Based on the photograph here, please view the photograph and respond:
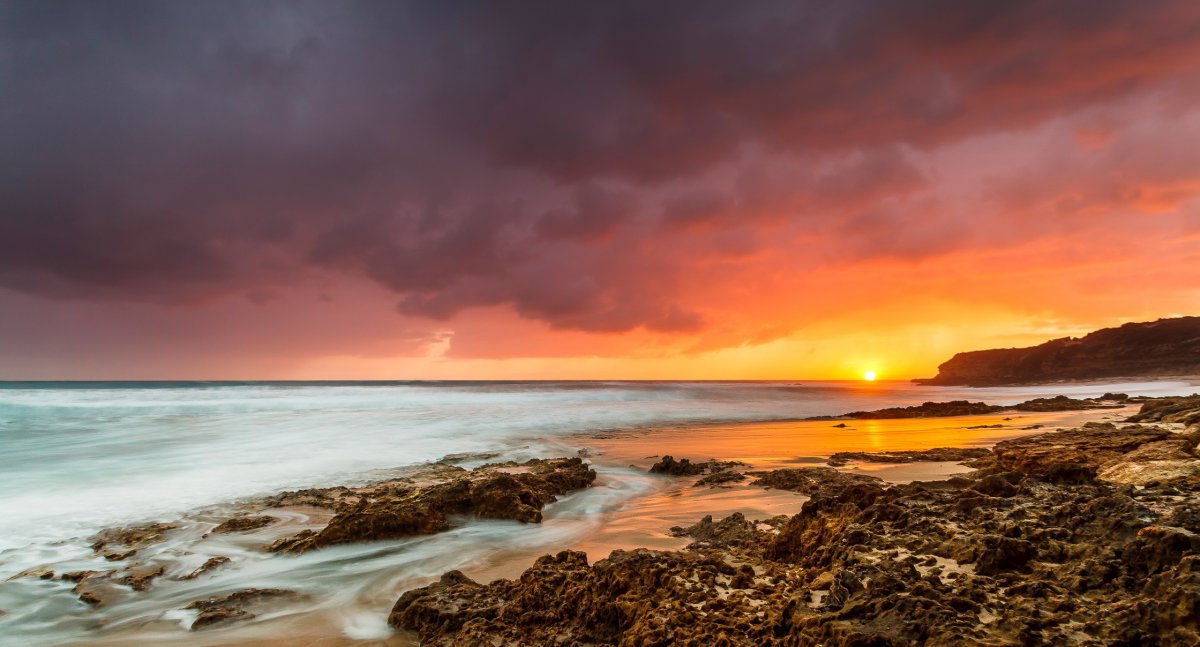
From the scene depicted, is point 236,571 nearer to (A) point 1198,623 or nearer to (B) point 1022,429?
(A) point 1198,623

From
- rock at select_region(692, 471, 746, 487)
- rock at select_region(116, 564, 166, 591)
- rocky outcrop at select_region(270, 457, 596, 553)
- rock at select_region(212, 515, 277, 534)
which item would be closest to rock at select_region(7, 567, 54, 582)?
rock at select_region(116, 564, 166, 591)

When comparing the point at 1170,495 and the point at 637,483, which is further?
the point at 637,483

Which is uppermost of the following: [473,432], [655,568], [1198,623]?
[1198,623]

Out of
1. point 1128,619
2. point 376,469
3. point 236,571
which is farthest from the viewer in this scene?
point 376,469

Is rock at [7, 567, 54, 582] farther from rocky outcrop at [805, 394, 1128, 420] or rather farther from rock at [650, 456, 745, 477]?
rocky outcrop at [805, 394, 1128, 420]

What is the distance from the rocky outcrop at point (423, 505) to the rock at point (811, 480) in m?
3.19

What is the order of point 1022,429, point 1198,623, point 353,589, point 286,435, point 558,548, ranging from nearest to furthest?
1. point 1198,623
2. point 353,589
3. point 558,548
4. point 1022,429
5. point 286,435

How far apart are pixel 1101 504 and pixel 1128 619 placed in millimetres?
1254

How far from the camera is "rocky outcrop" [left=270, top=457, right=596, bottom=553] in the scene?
6371 mm

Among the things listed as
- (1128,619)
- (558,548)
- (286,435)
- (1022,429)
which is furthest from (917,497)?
(286,435)

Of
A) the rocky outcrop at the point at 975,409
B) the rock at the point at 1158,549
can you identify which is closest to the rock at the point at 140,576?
the rock at the point at 1158,549

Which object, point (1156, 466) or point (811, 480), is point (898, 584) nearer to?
point (1156, 466)

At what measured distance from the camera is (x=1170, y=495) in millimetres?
3600

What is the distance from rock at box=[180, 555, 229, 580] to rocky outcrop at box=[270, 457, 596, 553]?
1.68ft
